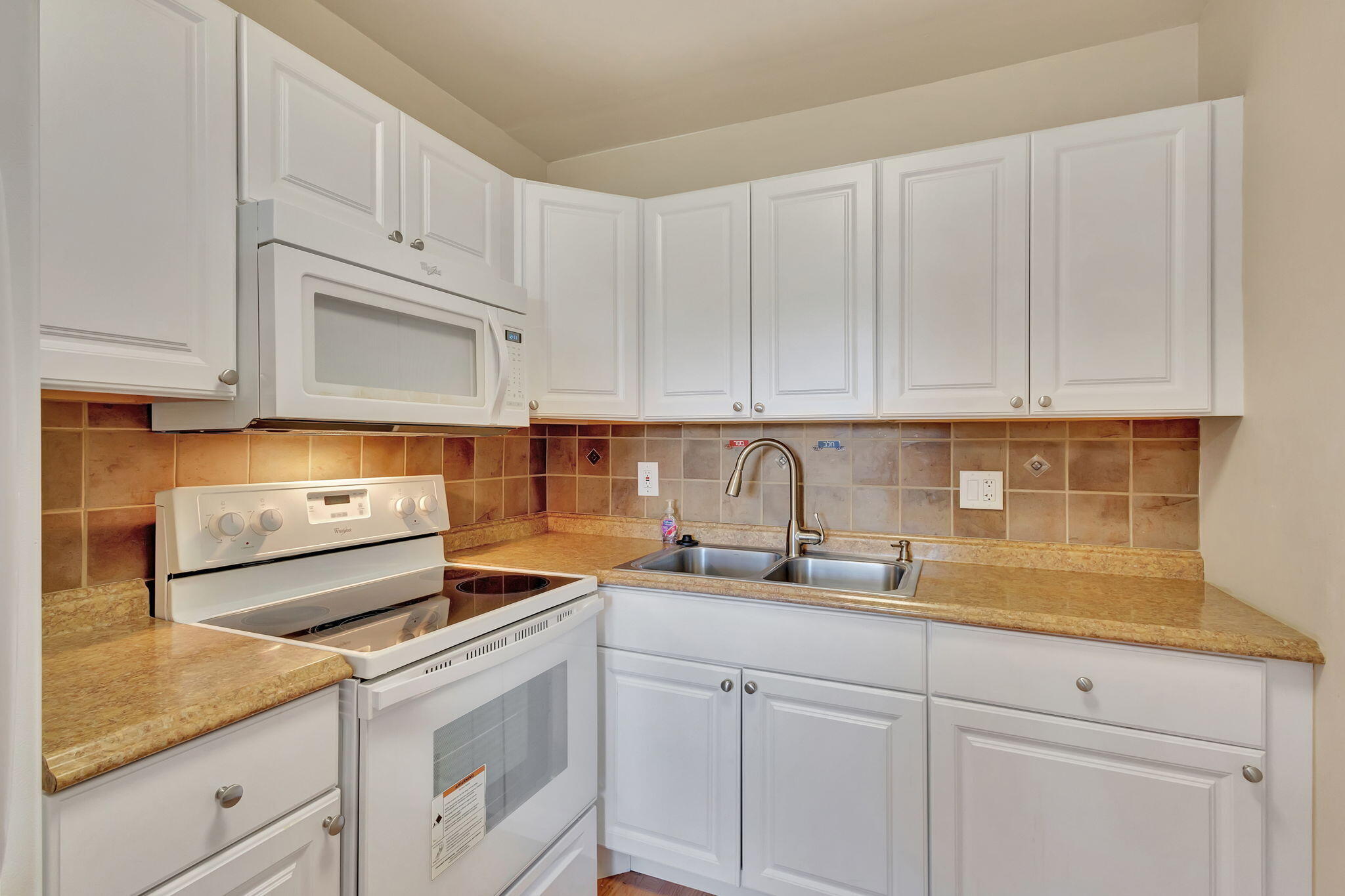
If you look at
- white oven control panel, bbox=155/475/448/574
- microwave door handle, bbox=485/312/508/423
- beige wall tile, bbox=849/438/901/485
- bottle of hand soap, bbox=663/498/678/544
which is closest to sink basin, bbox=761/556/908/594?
beige wall tile, bbox=849/438/901/485

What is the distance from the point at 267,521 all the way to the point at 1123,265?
2.13 m

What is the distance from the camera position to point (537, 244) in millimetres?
2051

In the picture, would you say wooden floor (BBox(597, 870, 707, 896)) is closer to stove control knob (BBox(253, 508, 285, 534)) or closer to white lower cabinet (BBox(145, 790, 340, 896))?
white lower cabinet (BBox(145, 790, 340, 896))

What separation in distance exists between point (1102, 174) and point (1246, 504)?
2.82ft

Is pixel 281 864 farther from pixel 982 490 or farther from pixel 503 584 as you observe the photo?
pixel 982 490

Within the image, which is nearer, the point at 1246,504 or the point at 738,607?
the point at 1246,504

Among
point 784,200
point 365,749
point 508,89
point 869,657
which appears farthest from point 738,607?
point 508,89

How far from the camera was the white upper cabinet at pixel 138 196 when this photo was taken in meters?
1.00

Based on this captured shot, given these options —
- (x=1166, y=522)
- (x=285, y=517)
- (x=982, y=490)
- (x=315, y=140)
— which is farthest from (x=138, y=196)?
(x=1166, y=522)

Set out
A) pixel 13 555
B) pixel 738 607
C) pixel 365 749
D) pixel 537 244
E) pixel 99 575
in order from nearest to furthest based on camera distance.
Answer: pixel 13 555 → pixel 365 749 → pixel 99 575 → pixel 738 607 → pixel 537 244

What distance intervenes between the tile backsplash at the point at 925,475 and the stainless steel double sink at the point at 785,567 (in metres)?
0.14

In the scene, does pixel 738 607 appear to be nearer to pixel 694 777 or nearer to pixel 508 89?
pixel 694 777

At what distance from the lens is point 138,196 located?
3.59ft

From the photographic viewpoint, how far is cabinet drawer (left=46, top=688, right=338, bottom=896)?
0.78 metres
